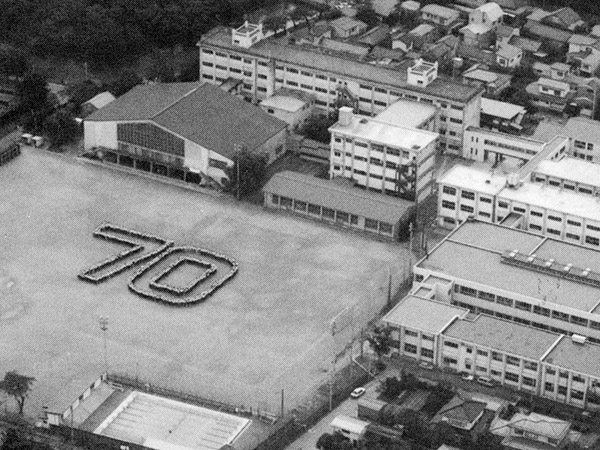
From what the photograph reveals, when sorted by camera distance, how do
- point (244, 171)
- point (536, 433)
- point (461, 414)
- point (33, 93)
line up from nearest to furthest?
point (536, 433), point (461, 414), point (244, 171), point (33, 93)

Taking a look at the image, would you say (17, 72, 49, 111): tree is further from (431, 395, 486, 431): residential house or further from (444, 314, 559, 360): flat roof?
(431, 395, 486, 431): residential house

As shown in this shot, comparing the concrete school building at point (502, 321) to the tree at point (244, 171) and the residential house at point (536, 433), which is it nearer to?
the residential house at point (536, 433)

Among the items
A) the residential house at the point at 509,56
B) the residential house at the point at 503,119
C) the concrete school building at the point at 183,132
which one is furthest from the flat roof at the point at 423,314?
the residential house at the point at 509,56

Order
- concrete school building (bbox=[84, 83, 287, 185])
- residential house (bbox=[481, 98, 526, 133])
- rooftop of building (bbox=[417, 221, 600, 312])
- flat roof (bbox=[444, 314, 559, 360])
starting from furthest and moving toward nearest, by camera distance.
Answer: residential house (bbox=[481, 98, 526, 133]) → concrete school building (bbox=[84, 83, 287, 185]) → rooftop of building (bbox=[417, 221, 600, 312]) → flat roof (bbox=[444, 314, 559, 360])

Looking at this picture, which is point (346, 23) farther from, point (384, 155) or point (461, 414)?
point (461, 414)

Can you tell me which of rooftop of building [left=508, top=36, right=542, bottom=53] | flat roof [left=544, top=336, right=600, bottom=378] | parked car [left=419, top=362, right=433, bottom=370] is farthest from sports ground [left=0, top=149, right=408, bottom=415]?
rooftop of building [left=508, top=36, right=542, bottom=53]

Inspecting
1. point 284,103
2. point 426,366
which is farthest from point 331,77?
point 426,366

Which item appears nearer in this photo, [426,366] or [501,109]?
[426,366]

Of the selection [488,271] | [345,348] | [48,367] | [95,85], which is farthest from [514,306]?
[95,85]
